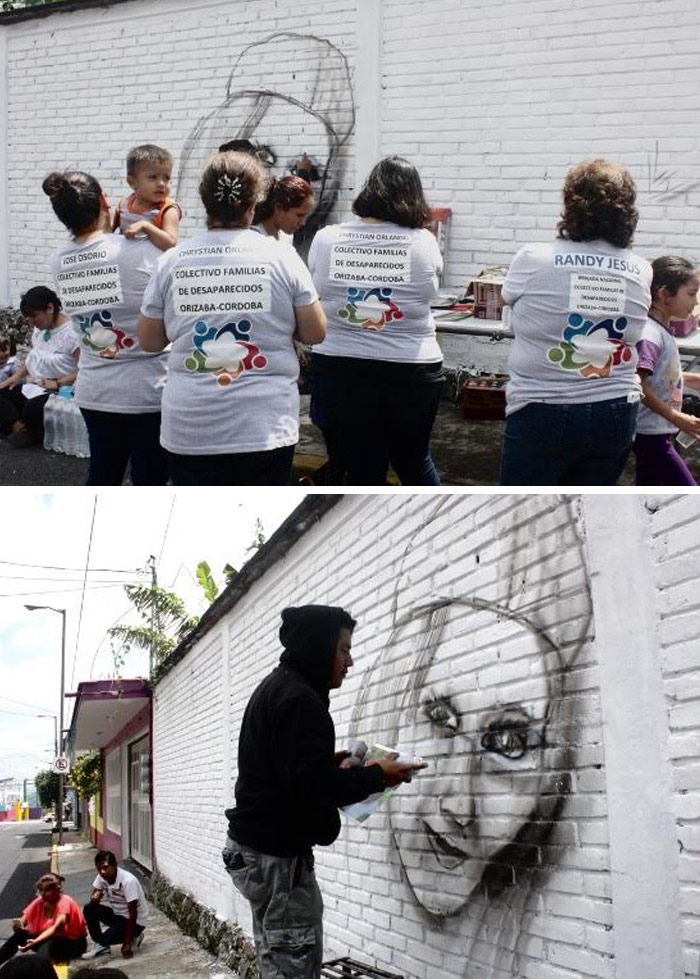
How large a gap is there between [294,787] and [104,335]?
2532 mm

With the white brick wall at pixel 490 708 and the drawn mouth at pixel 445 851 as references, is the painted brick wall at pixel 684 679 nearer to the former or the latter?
the white brick wall at pixel 490 708

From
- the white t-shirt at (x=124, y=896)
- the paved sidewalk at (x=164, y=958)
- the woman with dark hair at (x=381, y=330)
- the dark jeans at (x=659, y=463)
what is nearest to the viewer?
the dark jeans at (x=659, y=463)

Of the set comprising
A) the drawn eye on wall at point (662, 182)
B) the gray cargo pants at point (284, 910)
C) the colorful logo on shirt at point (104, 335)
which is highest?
the drawn eye on wall at point (662, 182)

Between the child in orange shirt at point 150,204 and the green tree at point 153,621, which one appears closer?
the child in orange shirt at point 150,204

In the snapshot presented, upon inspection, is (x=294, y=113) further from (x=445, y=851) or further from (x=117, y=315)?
(x=445, y=851)

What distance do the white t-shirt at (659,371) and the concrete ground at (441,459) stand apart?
211 centimetres

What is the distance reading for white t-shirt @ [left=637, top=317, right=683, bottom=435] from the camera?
423 cm

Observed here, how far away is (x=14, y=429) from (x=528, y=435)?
569 centimetres

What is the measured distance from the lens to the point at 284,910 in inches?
130

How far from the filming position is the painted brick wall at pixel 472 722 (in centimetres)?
295

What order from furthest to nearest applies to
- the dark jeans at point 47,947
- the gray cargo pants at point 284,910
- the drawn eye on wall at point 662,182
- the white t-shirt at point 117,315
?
the drawn eye on wall at point 662,182 < the dark jeans at point 47,947 < the white t-shirt at point 117,315 < the gray cargo pants at point 284,910

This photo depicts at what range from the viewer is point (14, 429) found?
868 centimetres

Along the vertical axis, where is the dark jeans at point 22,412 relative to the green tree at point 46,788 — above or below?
above

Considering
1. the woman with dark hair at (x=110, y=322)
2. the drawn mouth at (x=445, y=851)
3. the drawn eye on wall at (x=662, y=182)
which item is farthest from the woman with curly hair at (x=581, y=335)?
the drawn eye on wall at (x=662, y=182)
